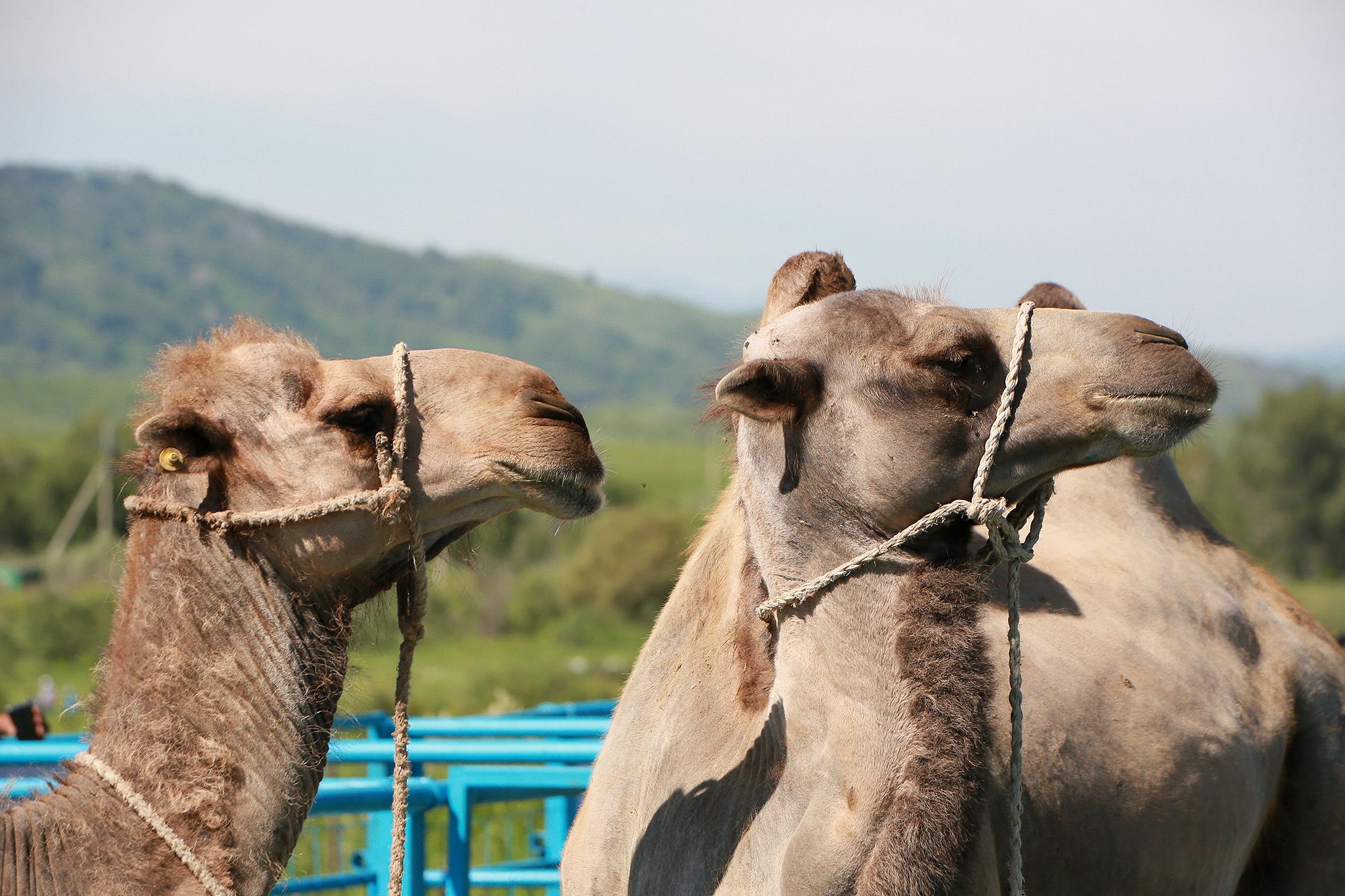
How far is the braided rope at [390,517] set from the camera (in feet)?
9.86

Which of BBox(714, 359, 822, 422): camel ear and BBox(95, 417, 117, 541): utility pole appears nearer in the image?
BBox(714, 359, 822, 422): camel ear

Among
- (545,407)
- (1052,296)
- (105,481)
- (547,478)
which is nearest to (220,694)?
(547,478)

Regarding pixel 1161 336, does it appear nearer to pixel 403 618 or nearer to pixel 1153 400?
pixel 1153 400

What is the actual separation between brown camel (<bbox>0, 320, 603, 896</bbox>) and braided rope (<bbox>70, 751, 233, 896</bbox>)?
0.06 ft

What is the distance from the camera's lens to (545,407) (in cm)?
318

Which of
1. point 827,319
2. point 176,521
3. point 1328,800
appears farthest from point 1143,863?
point 176,521

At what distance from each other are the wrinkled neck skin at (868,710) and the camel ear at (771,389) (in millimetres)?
184

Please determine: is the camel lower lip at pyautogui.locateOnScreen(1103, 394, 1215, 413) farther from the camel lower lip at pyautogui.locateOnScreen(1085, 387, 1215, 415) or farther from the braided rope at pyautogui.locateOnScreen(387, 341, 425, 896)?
the braided rope at pyautogui.locateOnScreen(387, 341, 425, 896)

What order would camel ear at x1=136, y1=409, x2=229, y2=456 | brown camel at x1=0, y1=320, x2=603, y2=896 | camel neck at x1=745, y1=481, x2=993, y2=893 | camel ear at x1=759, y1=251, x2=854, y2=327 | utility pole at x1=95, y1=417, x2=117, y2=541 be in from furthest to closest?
1. utility pole at x1=95, y1=417, x2=117, y2=541
2. camel ear at x1=759, y1=251, x2=854, y2=327
3. camel ear at x1=136, y1=409, x2=229, y2=456
4. brown camel at x1=0, y1=320, x2=603, y2=896
5. camel neck at x1=745, y1=481, x2=993, y2=893

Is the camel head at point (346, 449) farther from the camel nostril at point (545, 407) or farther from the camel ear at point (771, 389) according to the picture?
the camel ear at point (771, 389)

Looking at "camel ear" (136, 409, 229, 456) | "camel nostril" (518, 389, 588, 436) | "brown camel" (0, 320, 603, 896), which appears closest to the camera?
"brown camel" (0, 320, 603, 896)

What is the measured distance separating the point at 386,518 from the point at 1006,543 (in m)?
1.37

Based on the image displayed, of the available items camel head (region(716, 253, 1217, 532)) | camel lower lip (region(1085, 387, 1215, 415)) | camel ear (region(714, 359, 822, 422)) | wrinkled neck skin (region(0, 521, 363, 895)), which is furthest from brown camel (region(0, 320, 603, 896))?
Answer: camel lower lip (region(1085, 387, 1215, 415))

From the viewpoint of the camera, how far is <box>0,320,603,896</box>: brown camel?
2.93 metres
